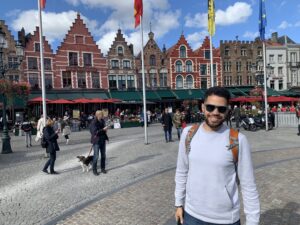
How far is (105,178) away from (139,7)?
8.10 metres

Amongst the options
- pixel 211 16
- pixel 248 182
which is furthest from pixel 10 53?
pixel 248 182

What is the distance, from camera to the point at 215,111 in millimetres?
1980

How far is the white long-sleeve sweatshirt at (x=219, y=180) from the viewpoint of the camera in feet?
6.34

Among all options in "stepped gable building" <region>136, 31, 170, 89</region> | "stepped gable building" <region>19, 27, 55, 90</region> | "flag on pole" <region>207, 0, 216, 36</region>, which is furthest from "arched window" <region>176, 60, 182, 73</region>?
"flag on pole" <region>207, 0, 216, 36</region>

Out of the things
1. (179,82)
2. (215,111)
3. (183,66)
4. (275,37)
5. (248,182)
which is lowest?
(248,182)

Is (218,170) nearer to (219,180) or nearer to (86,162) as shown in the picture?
(219,180)

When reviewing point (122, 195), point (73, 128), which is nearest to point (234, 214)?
point (122, 195)

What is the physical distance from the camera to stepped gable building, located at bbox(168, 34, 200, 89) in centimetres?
3734

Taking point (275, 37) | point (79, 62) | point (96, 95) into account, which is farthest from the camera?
point (275, 37)

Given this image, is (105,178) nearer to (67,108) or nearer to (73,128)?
(73,128)

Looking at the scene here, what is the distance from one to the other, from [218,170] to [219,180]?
3.2 inches

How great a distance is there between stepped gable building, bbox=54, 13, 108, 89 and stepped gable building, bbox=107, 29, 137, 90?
3.03ft

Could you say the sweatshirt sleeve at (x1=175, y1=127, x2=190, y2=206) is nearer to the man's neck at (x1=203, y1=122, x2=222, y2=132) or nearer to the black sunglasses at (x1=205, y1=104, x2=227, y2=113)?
the man's neck at (x1=203, y1=122, x2=222, y2=132)

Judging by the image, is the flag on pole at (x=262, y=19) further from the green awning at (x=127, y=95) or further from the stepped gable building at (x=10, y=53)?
the stepped gable building at (x=10, y=53)
